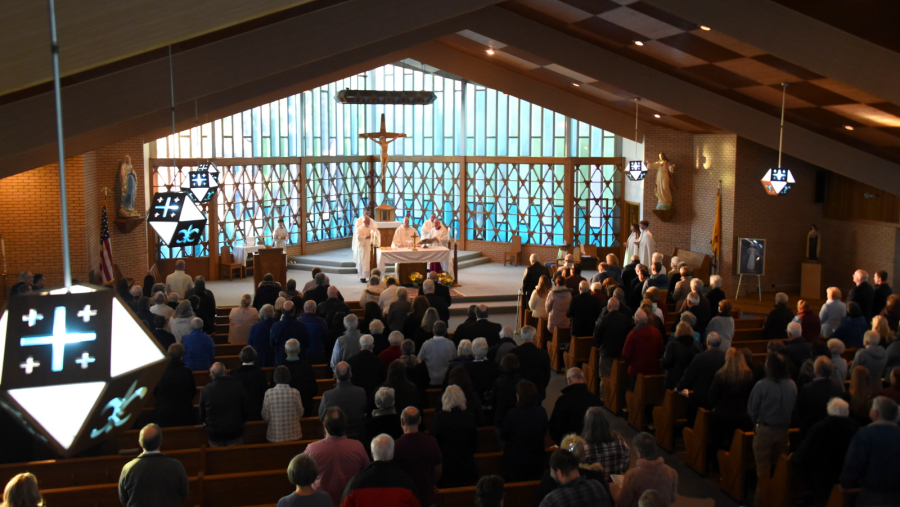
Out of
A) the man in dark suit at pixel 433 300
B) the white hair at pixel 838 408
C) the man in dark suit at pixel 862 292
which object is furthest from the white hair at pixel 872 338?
the man in dark suit at pixel 433 300

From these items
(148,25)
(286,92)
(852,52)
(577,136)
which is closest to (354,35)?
(148,25)

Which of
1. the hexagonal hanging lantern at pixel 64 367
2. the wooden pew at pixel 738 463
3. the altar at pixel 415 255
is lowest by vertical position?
the wooden pew at pixel 738 463

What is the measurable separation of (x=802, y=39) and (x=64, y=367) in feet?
26.4

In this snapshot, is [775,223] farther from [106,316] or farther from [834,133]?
[106,316]

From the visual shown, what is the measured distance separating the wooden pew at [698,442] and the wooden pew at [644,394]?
0.84 meters

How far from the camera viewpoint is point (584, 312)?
10438 millimetres

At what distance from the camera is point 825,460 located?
20.1 ft

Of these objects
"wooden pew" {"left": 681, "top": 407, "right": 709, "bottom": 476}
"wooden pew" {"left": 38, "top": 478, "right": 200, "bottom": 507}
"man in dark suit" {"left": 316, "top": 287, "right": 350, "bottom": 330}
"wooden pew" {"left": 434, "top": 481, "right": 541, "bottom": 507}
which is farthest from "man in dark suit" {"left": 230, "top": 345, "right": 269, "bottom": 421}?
"wooden pew" {"left": 681, "top": 407, "right": 709, "bottom": 476}

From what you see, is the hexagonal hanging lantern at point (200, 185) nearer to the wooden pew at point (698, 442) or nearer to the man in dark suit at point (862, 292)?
the wooden pew at point (698, 442)

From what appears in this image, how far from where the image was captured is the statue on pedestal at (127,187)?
49.2 ft

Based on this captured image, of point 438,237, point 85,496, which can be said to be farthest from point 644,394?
point 438,237

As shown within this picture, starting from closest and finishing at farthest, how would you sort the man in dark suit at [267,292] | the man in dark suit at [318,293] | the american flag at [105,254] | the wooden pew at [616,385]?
the wooden pew at [616,385]
the man in dark suit at [318,293]
the man in dark suit at [267,292]
the american flag at [105,254]

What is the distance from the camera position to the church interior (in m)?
5.70

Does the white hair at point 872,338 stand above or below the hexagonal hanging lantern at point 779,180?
below
